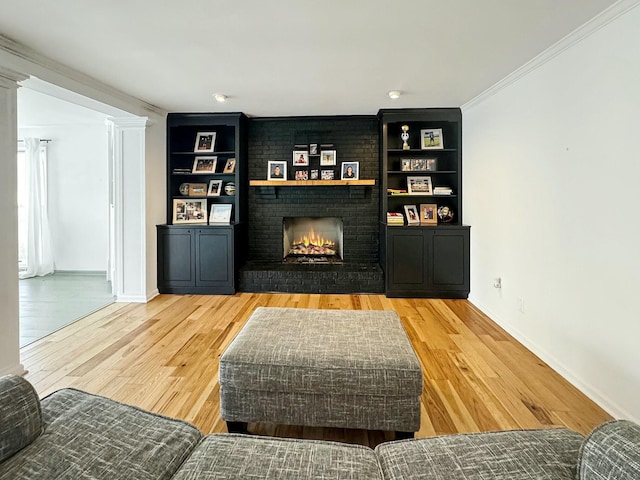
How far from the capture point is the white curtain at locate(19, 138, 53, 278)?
6012mm

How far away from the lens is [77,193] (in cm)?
620

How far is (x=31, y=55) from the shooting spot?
2.77 meters

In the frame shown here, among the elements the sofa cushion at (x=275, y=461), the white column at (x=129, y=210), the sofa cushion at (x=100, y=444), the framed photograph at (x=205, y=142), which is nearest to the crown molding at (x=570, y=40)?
the sofa cushion at (x=275, y=461)

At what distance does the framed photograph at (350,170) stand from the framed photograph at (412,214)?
32.7 inches

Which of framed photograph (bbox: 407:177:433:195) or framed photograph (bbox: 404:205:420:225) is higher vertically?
framed photograph (bbox: 407:177:433:195)

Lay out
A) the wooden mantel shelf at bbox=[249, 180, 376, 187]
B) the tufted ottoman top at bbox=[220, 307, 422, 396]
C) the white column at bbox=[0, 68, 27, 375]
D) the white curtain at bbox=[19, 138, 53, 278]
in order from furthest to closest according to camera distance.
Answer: the white curtain at bbox=[19, 138, 53, 278] < the wooden mantel shelf at bbox=[249, 180, 376, 187] < the white column at bbox=[0, 68, 27, 375] < the tufted ottoman top at bbox=[220, 307, 422, 396]

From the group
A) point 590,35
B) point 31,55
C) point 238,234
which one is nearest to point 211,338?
point 238,234

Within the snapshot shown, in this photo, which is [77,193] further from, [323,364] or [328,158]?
[323,364]

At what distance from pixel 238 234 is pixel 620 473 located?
453 centimetres

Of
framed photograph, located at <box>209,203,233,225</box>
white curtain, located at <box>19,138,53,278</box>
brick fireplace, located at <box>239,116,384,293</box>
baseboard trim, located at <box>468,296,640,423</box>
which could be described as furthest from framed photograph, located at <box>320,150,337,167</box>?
white curtain, located at <box>19,138,53,278</box>

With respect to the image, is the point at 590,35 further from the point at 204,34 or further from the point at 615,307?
the point at 204,34

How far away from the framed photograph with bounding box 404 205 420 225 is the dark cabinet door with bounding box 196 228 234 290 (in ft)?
7.57

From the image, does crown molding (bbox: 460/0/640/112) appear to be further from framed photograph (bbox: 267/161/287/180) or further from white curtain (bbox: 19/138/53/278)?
white curtain (bbox: 19/138/53/278)

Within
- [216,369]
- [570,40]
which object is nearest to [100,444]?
[216,369]
